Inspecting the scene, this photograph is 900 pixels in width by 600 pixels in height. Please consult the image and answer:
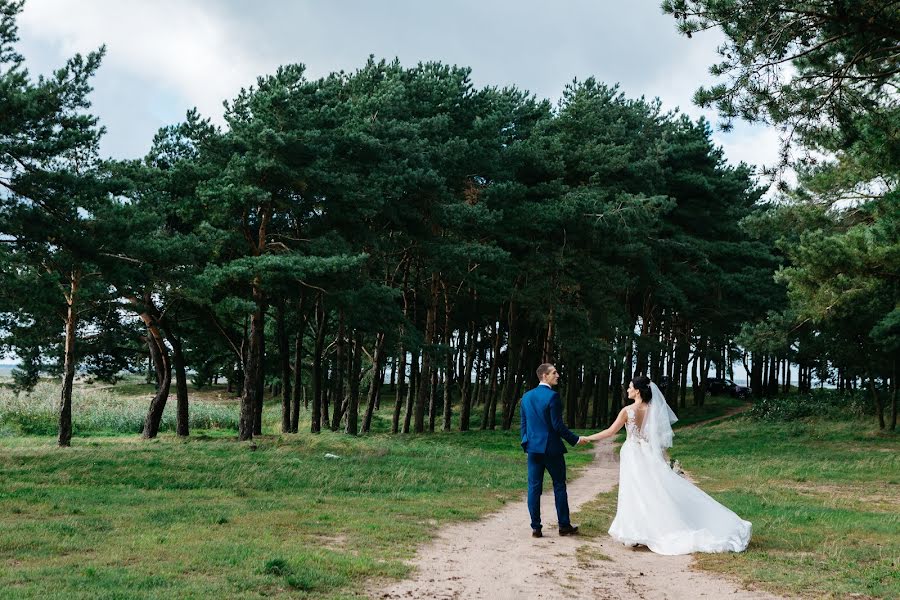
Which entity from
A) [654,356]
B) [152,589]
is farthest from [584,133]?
[152,589]

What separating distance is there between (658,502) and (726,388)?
57396mm

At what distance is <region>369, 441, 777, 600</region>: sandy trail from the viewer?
7.38 meters

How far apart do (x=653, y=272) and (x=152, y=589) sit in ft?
111

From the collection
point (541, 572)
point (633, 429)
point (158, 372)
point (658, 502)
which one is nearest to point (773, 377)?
point (158, 372)

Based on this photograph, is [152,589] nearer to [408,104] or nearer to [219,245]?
[219,245]

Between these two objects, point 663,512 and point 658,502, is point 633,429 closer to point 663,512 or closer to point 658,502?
point 658,502

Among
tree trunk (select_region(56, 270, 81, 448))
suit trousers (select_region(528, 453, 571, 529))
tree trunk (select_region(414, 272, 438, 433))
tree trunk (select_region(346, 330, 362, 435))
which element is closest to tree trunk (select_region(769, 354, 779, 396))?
tree trunk (select_region(414, 272, 438, 433))

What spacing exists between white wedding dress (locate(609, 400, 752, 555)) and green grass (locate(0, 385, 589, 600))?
2487mm

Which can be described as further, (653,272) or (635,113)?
(635,113)

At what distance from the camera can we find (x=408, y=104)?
95.7 feet

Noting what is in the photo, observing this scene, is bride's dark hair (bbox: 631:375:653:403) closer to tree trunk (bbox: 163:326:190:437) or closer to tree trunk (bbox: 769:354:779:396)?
tree trunk (bbox: 163:326:190:437)

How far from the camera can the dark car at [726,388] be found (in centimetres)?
6219

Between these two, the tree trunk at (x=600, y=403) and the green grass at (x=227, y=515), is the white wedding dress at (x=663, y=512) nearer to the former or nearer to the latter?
the green grass at (x=227, y=515)

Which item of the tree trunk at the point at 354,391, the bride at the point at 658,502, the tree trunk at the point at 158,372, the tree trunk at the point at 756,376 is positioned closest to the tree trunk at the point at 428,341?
the tree trunk at the point at 354,391
